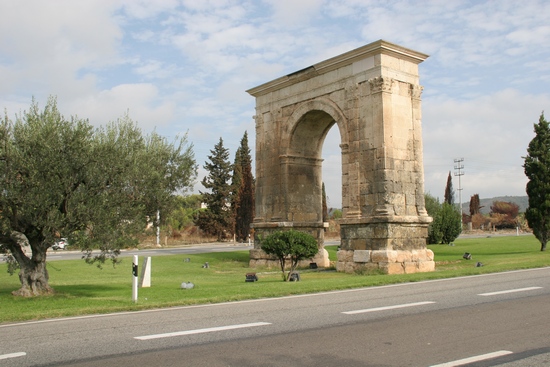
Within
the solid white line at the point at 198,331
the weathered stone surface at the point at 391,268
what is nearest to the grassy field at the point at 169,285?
the weathered stone surface at the point at 391,268

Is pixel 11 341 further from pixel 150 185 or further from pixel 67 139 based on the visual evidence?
pixel 150 185

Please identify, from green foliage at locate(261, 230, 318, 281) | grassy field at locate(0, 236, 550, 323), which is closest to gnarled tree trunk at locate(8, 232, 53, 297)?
grassy field at locate(0, 236, 550, 323)

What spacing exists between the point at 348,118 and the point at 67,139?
38.9 ft

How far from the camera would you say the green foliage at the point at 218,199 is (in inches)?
2232

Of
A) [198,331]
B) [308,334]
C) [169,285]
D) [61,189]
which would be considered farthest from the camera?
[169,285]

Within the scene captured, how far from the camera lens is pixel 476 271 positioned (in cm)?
1570

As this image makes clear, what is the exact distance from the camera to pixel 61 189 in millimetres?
12047

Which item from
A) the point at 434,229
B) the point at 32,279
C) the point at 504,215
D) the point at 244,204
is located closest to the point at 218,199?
the point at 244,204

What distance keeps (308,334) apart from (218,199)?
169 ft

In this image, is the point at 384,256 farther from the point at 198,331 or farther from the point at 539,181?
the point at 539,181

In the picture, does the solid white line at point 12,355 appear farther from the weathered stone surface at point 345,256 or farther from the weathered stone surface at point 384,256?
the weathered stone surface at point 345,256

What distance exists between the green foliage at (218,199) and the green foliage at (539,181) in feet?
109

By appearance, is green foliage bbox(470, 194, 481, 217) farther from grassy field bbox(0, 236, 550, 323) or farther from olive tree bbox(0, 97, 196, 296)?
olive tree bbox(0, 97, 196, 296)

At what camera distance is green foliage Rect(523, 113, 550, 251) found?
1097 inches
